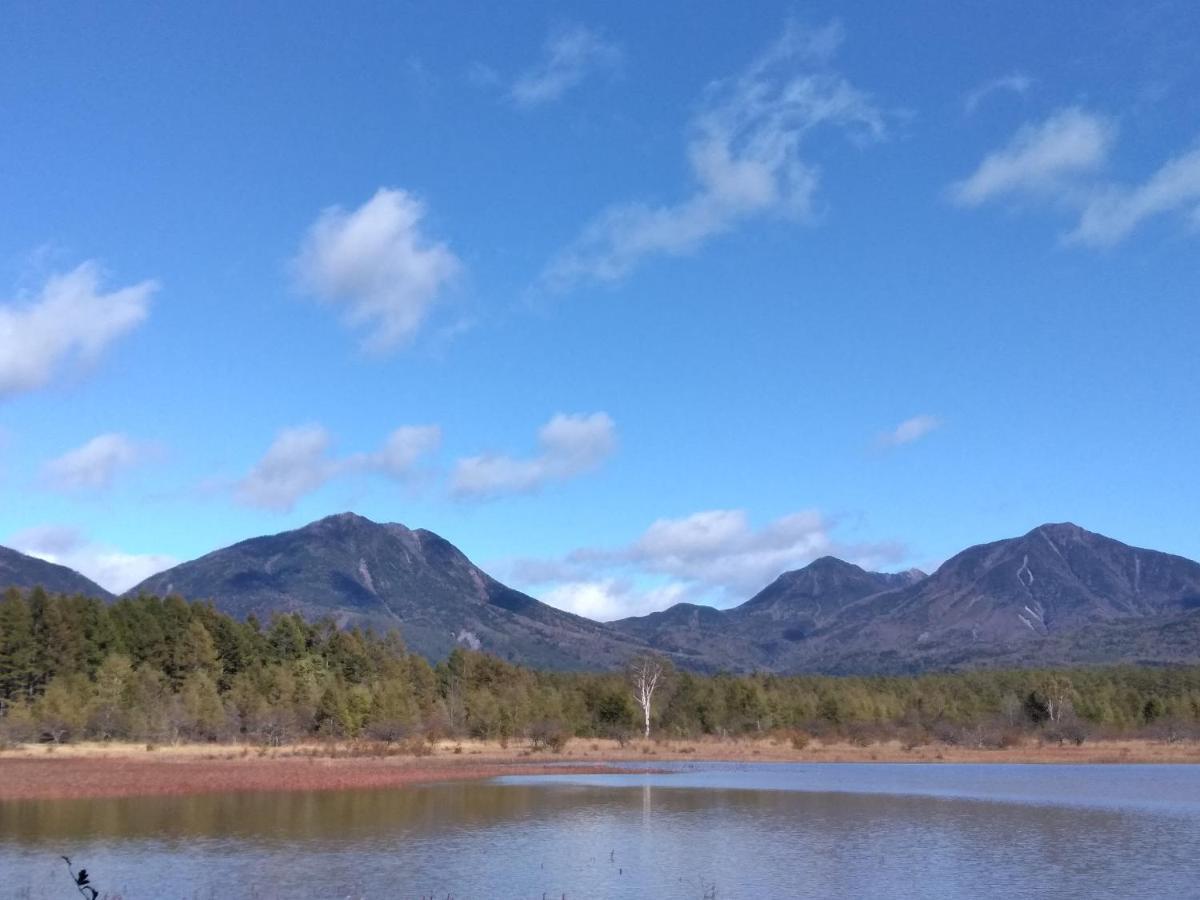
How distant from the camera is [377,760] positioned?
9294cm

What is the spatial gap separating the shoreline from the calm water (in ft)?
18.7

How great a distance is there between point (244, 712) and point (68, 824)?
66516 millimetres

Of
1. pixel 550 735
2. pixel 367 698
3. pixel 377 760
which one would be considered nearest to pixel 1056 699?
pixel 550 735

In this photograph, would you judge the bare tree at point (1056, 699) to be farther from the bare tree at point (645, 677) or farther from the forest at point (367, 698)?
the bare tree at point (645, 677)

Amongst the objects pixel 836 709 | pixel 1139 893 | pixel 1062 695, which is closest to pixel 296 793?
pixel 1139 893

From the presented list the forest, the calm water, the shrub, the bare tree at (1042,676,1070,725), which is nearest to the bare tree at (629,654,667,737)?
the forest

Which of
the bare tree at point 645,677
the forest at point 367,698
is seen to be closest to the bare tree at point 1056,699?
the forest at point 367,698

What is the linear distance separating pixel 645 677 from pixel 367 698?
130 ft

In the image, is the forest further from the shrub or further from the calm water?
the calm water

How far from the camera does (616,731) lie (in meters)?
135

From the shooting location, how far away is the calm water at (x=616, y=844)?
3303 centimetres

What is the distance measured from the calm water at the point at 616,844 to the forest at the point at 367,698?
48.6 metres

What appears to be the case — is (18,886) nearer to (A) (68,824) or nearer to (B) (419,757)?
(A) (68,824)

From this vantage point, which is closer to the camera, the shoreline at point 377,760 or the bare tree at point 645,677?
the shoreline at point 377,760
